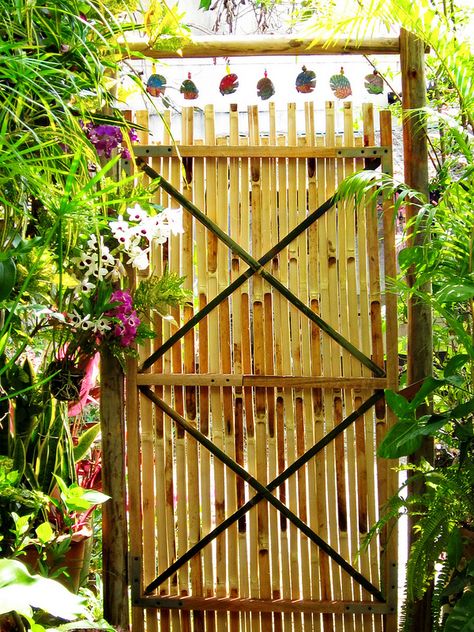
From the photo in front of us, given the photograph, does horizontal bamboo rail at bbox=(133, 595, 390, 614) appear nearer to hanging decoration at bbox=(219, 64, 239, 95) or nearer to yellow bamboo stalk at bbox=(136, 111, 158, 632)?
yellow bamboo stalk at bbox=(136, 111, 158, 632)

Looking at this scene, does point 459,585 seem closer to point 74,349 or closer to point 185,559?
point 185,559

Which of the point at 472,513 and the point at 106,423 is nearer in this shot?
the point at 472,513

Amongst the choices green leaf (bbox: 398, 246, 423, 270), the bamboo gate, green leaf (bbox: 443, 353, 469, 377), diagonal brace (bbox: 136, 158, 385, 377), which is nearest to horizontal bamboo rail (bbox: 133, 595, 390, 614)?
the bamboo gate

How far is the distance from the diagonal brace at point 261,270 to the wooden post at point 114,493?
67cm

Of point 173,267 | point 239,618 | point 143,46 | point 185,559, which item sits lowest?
point 239,618

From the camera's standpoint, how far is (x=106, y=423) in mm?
3434

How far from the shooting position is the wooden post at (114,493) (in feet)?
11.3

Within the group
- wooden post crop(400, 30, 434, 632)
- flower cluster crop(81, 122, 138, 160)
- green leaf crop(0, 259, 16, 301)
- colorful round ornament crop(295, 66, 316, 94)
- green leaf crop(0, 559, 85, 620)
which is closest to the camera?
A: green leaf crop(0, 559, 85, 620)

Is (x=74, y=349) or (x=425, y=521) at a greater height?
(x=74, y=349)

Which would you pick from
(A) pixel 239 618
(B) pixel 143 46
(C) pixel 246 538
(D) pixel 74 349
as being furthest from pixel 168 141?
(A) pixel 239 618

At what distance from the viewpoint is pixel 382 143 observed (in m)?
3.50

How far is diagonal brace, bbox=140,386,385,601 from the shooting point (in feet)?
11.3

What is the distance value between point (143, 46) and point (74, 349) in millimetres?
1379

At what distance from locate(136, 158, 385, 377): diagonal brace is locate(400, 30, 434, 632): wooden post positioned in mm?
190
